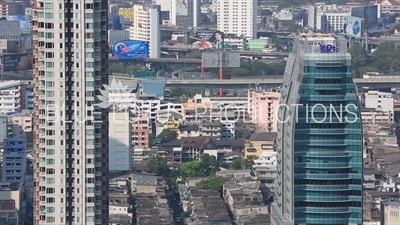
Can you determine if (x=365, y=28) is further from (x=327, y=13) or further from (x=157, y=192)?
(x=157, y=192)

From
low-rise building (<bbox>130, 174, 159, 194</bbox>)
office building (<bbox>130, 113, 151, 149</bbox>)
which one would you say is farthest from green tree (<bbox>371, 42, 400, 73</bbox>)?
low-rise building (<bbox>130, 174, 159, 194</bbox>)

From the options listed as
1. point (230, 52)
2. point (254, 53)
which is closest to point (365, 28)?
point (254, 53)

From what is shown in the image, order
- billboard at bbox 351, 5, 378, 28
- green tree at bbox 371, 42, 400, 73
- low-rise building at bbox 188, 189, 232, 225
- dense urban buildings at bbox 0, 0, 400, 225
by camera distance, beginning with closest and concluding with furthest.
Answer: dense urban buildings at bbox 0, 0, 400, 225 < low-rise building at bbox 188, 189, 232, 225 < green tree at bbox 371, 42, 400, 73 < billboard at bbox 351, 5, 378, 28

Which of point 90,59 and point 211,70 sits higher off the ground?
point 90,59

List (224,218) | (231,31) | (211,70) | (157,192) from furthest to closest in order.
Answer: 1. (231,31)
2. (211,70)
3. (157,192)
4. (224,218)

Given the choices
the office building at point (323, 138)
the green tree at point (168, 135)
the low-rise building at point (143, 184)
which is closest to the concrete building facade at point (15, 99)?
the green tree at point (168, 135)

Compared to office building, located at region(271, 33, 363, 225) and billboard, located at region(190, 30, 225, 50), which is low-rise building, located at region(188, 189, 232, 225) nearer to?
office building, located at region(271, 33, 363, 225)

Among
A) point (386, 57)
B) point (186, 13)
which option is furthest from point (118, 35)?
point (386, 57)
